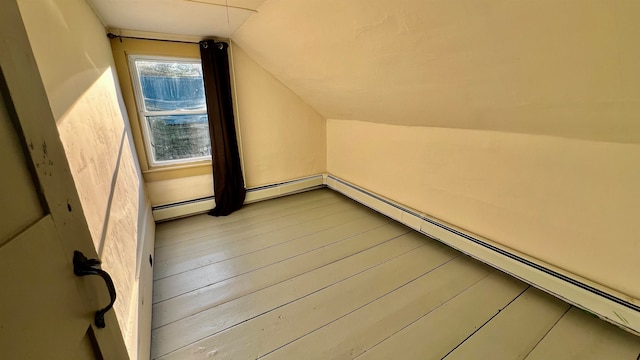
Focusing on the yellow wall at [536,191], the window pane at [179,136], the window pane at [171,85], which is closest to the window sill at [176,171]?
the window pane at [179,136]

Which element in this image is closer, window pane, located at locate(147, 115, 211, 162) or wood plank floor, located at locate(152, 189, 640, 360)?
wood plank floor, located at locate(152, 189, 640, 360)

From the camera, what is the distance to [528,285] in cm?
180

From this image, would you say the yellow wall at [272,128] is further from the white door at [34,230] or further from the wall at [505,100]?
the white door at [34,230]

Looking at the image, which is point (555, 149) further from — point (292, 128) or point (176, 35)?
point (176, 35)

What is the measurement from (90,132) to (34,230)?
88 centimetres

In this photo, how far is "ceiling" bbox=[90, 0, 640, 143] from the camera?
0.95 metres

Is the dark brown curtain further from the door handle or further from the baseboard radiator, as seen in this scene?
the door handle

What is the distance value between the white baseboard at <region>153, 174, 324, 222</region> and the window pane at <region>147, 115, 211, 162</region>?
531mm

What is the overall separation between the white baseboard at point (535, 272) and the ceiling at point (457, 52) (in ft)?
2.72

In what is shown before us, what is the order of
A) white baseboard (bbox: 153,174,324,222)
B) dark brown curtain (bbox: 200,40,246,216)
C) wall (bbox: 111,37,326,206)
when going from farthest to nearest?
white baseboard (bbox: 153,174,324,222)
dark brown curtain (bbox: 200,40,246,216)
wall (bbox: 111,37,326,206)

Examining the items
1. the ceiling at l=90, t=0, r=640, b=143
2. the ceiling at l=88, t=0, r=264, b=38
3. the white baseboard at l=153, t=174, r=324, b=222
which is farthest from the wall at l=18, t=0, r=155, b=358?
the white baseboard at l=153, t=174, r=324, b=222

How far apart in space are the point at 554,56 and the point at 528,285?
5.07ft

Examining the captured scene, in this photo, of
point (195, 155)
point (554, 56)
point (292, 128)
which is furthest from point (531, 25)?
point (195, 155)

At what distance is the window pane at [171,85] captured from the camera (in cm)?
255
